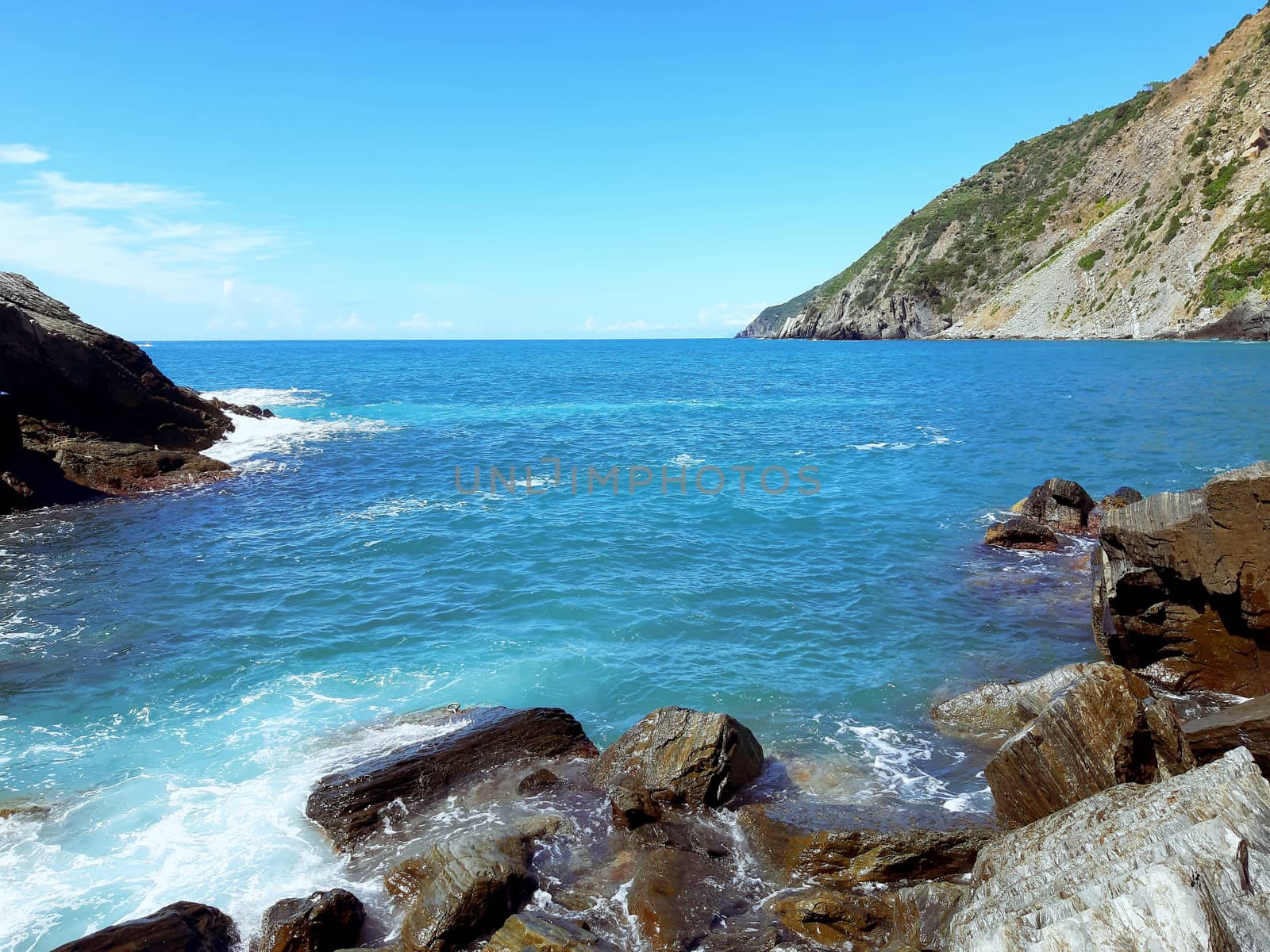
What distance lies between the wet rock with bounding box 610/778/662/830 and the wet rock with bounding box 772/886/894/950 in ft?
7.07

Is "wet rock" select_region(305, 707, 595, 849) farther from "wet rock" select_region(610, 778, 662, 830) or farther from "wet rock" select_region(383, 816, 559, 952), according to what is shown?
"wet rock" select_region(610, 778, 662, 830)

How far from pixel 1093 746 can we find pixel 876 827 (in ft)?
8.59

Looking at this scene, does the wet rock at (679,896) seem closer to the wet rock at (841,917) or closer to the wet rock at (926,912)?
the wet rock at (841,917)

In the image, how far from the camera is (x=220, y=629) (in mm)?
16766

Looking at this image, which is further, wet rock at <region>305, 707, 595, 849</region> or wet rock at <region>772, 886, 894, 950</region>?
wet rock at <region>305, 707, 595, 849</region>

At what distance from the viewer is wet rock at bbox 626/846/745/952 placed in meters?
7.77

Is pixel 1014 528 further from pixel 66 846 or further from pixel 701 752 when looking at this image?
pixel 66 846

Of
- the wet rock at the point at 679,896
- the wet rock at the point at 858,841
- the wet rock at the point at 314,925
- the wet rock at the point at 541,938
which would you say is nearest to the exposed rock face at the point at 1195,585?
the wet rock at the point at 858,841

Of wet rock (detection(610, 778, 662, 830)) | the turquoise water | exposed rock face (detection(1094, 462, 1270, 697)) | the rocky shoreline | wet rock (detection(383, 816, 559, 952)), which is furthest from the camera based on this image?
exposed rock face (detection(1094, 462, 1270, 697))

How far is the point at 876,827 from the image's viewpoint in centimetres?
912

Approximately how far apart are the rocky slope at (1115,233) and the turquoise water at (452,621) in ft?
193

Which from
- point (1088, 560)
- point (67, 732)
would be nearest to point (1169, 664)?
point (1088, 560)

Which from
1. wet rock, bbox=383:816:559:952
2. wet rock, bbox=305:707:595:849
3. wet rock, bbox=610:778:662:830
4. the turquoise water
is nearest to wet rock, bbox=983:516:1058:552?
the turquoise water

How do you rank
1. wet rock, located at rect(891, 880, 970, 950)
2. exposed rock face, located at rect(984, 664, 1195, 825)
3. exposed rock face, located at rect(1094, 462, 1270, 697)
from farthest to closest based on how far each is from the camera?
exposed rock face, located at rect(1094, 462, 1270, 697) < exposed rock face, located at rect(984, 664, 1195, 825) < wet rock, located at rect(891, 880, 970, 950)
